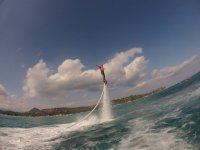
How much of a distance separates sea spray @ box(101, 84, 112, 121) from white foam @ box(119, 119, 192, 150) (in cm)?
981

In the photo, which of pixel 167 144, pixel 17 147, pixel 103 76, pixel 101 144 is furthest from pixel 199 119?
pixel 17 147

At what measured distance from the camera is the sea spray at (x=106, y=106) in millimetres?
23797

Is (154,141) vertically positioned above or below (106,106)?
below

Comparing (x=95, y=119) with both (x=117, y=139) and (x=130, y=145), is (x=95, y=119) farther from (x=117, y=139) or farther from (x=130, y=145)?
(x=130, y=145)

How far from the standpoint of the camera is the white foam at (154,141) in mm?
10297

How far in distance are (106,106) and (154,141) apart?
533 inches

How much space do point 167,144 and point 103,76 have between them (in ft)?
43.0

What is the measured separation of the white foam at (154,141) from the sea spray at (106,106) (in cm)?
981

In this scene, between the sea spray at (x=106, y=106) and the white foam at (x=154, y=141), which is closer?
the white foam at (x=154, y=141)

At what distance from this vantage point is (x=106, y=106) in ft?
81.6

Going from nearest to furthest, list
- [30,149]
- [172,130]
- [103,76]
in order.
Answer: [172,130]
[30,149]
[103,76]

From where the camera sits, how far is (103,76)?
75.3ft

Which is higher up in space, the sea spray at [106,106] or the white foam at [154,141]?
the sea spray at [106,106]

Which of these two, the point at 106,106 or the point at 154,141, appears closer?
the point at 154,141
